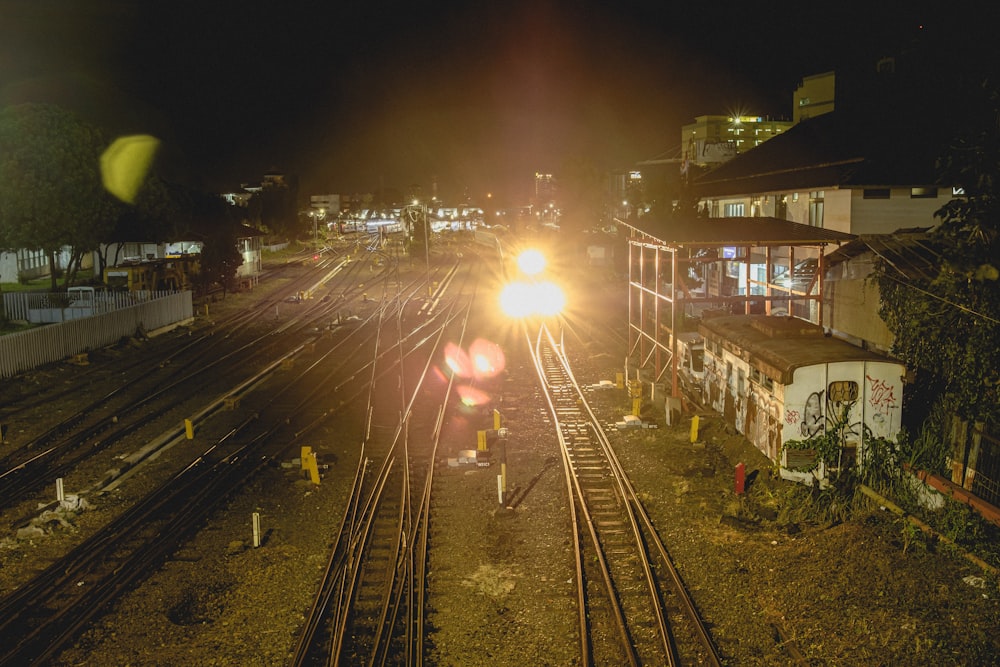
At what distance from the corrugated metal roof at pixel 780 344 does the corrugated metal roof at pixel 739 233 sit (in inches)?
71.3

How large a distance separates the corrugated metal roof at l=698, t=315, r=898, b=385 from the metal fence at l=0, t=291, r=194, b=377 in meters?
18.2

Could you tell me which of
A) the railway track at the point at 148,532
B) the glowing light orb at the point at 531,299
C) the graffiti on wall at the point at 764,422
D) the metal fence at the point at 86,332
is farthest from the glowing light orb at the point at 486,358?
the metal fence at the point at 86,332

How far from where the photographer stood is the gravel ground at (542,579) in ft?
25.1

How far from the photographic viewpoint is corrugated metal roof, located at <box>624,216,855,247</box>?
16.1m

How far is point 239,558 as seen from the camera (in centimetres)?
993

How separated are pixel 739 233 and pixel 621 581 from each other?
33.6 ft

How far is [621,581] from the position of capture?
359 inches

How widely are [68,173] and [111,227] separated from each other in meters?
3.19

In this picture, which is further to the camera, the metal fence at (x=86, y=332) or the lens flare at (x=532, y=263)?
the lens flare at (x=532, y=263)

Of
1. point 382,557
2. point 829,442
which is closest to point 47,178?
point 382,557

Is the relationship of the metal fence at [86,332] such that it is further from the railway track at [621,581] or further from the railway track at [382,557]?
the railway track at [621,581]

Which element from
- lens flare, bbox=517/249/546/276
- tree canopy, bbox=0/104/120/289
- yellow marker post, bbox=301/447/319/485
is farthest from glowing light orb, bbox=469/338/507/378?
lens flare, bbox=517/249/546/276

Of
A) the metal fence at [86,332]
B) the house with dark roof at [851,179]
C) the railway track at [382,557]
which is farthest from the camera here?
the house with dark roof at [851,179]

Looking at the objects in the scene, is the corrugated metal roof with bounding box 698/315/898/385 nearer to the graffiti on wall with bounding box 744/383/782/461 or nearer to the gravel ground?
the graffiti on wall with bounding box 744/383/782/461
